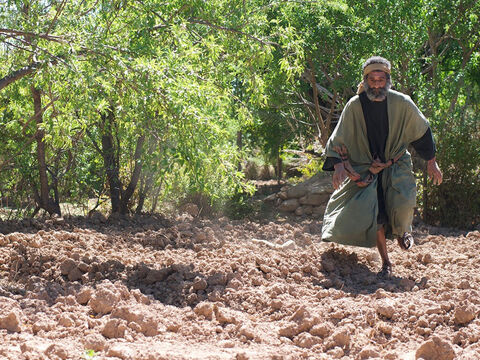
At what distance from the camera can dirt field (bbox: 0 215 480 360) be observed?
3811 millimetres

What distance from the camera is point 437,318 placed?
411 centimetres

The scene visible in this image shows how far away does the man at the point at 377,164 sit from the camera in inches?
219

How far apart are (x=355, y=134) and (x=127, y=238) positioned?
2.38 metres

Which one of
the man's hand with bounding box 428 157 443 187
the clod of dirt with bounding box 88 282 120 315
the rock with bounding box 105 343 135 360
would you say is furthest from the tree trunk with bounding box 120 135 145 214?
the rock with bounding box 105 343 135 360

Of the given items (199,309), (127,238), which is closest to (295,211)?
(127,238)

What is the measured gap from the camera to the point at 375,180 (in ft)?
18.7

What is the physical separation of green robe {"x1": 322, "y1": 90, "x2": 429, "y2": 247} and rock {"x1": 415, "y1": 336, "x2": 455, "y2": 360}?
1.97 metres

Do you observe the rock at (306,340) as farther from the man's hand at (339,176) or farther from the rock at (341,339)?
the man's hand at (339,176)

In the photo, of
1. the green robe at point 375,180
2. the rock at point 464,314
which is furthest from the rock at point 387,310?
the green robe at point 375,180

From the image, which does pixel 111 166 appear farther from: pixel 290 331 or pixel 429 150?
pixel 290 331

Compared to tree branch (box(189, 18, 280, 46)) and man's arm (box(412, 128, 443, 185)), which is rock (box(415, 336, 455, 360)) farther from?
tree branch (box(189, 18, 280, 46))

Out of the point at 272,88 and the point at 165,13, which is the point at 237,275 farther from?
the point at 272,88

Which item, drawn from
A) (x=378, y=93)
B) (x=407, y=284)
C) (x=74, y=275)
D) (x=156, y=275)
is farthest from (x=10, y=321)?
(x=378, y=93)

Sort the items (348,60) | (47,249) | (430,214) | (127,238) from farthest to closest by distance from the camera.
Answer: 1. (348,60)
2. (430,214)
3. (127,238)
4. (47,249)
